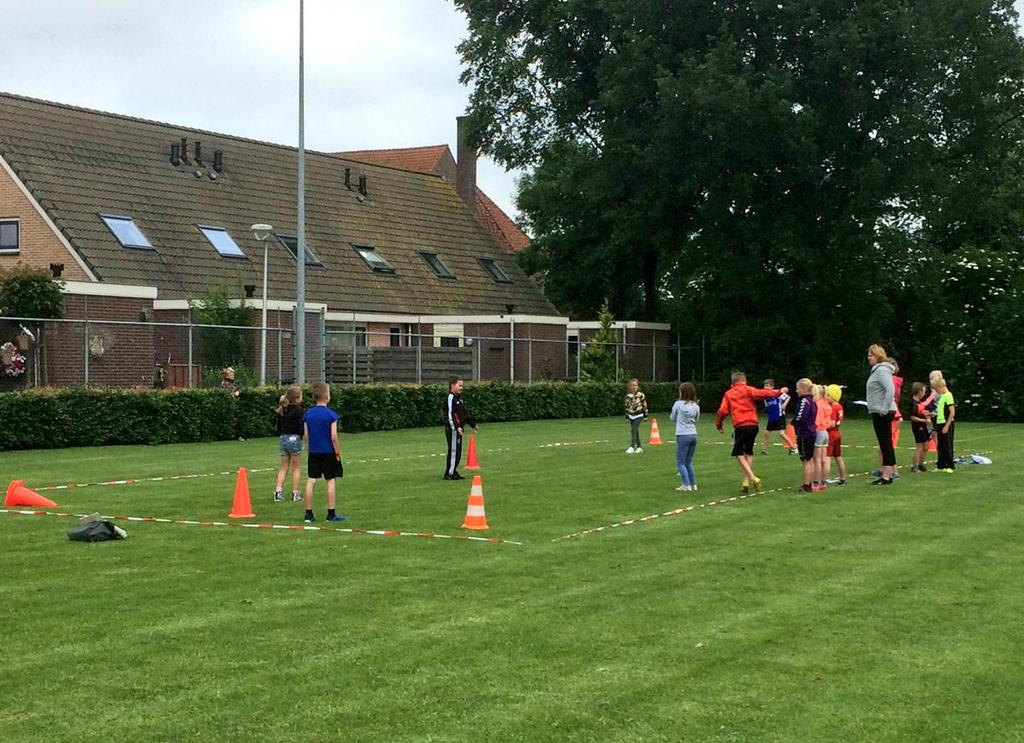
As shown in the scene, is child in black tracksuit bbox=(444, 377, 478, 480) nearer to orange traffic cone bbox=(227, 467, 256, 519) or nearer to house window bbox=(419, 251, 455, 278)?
orange traffic cone bbox=(227, 467, 256, 519)

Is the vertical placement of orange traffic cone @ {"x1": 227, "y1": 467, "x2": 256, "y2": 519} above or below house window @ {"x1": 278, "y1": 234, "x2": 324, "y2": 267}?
below

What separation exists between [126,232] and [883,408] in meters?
26.4

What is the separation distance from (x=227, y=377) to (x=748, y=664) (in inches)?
941

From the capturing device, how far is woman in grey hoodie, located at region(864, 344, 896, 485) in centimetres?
1920

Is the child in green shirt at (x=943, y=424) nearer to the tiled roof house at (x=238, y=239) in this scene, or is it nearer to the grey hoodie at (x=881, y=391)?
the grey hoodie at (x=881, y=391)

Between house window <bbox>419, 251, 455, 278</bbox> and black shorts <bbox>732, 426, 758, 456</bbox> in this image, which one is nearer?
black shorts <bbox>732, 426, 758, 456</bbox>

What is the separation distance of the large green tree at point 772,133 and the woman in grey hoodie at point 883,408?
21083mm

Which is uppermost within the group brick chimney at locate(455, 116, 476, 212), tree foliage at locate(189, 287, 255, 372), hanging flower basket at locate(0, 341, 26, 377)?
brick chimney at locate(455, 116, 476, 212)

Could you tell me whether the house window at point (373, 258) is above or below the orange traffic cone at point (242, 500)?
above

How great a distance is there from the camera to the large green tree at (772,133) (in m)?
40.1

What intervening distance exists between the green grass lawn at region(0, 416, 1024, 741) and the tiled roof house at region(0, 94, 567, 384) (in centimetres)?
2050

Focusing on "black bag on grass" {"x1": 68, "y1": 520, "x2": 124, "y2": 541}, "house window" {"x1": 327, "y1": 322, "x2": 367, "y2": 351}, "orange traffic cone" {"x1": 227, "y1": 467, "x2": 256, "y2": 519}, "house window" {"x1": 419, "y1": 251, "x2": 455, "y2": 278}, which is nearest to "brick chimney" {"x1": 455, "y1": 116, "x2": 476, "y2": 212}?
"house window" {"x1": 419, "y1": 251, "x2": 455, "y2": 278}

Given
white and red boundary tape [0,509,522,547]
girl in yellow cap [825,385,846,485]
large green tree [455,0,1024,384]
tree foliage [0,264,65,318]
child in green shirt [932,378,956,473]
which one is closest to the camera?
white and red boundary tape [0,509,522,547]

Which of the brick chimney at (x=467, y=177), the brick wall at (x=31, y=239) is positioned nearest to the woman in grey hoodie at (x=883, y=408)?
the brick wall at (x=31, y=239)
